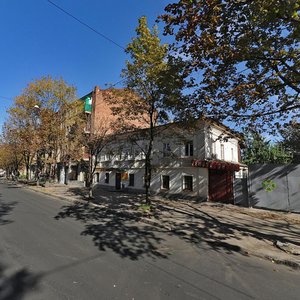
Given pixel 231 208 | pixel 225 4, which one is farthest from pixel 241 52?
pixel 231 208

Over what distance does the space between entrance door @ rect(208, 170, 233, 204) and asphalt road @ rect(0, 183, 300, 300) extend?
10497 millimetres

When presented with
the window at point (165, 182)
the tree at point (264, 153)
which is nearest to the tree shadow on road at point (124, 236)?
the window at point (165, 182)

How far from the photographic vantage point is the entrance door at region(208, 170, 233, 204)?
59.2 ft

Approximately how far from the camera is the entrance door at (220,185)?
18.0 m

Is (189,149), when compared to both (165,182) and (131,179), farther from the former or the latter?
(131,179)

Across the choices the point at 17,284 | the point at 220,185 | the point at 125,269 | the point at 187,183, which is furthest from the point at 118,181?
the point at 17,284

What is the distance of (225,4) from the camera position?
669 cm

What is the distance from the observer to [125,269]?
5.37 m

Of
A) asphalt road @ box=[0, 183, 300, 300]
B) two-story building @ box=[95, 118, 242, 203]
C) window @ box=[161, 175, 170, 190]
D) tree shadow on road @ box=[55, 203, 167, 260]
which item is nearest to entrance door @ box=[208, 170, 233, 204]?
two-story building @ box=[95, 118, 242, 203]

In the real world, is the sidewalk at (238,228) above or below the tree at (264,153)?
below

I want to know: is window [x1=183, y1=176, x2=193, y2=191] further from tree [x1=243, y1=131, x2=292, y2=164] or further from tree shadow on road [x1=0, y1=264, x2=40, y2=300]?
tree [x1=243, y1=131, x2=292, y2=164]

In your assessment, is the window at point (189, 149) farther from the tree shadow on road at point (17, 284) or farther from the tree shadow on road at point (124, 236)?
→ the tree shadow on road at point (17, 284)

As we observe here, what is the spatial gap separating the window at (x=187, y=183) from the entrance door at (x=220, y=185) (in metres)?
1.67

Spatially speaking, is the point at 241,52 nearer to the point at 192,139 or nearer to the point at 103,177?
the point at 192,139
